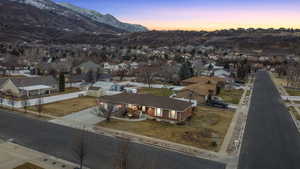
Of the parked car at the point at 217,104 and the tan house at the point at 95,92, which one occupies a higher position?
the tan house at the point at 95,92

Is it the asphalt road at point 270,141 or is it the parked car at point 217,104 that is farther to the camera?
the parked car at point 217,104

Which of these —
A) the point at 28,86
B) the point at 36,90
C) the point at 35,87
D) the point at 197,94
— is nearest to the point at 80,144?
the point at 197,94

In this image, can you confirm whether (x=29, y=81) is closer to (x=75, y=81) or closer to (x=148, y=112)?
(x=75, y=81)

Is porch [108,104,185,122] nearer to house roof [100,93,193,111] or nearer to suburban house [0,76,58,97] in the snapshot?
house roof [100,93,193,111]

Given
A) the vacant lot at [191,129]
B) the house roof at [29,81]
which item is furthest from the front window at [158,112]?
the house roof at [29,81]

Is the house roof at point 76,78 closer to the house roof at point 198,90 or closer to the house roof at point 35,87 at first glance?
the house roof at point 35,87

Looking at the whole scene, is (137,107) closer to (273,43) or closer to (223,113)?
(223,113)

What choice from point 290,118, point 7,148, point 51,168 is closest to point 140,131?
point 51,168
